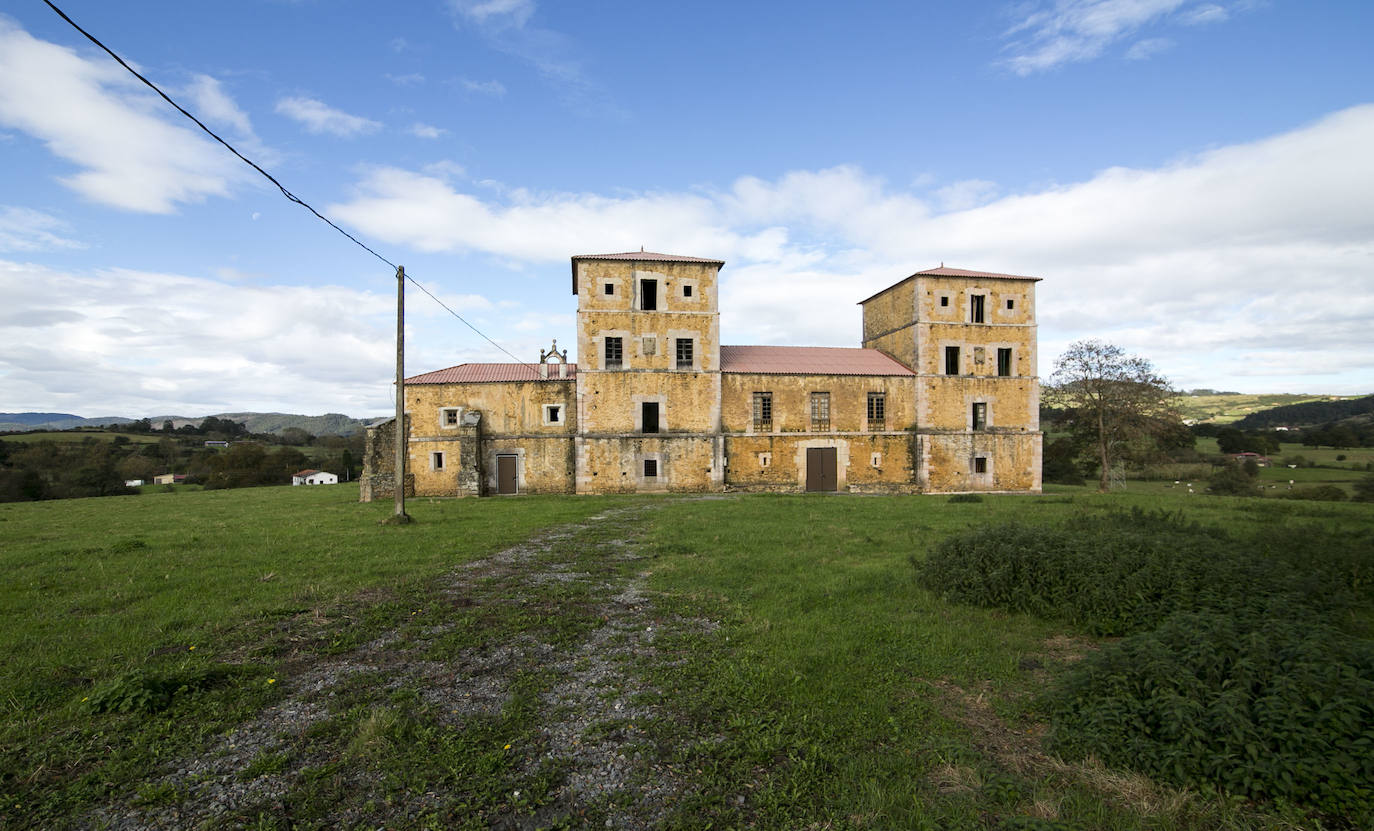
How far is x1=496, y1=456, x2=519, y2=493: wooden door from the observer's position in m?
30.3

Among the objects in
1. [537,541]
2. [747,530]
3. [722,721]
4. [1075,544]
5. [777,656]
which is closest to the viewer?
[722,721]

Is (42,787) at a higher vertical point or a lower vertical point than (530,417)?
lower

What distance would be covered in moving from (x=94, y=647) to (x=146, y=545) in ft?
27.9

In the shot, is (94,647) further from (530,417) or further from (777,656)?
(530,417)

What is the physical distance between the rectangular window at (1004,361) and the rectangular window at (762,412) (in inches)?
542

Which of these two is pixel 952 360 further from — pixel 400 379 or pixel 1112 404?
pixel 400 379

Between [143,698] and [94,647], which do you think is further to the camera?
[94,647]

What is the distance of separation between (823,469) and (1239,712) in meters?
27.7

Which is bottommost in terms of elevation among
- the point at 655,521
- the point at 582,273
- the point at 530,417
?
the point at 655,521

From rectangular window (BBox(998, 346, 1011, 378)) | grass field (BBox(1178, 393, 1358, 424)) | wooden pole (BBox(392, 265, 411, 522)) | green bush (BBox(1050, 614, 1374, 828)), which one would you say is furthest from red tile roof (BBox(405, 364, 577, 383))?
grass field (BBox(1178, 393, 1358, 424))

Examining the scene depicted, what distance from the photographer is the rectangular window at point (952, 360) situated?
109ft

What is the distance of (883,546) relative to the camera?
13562 millimetres

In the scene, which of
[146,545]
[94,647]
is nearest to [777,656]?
[94,647]

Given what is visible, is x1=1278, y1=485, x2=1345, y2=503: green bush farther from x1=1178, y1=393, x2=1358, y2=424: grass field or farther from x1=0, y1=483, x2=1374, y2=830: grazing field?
x1=1178, y1=393, x2=1358, y2=424: grass field
